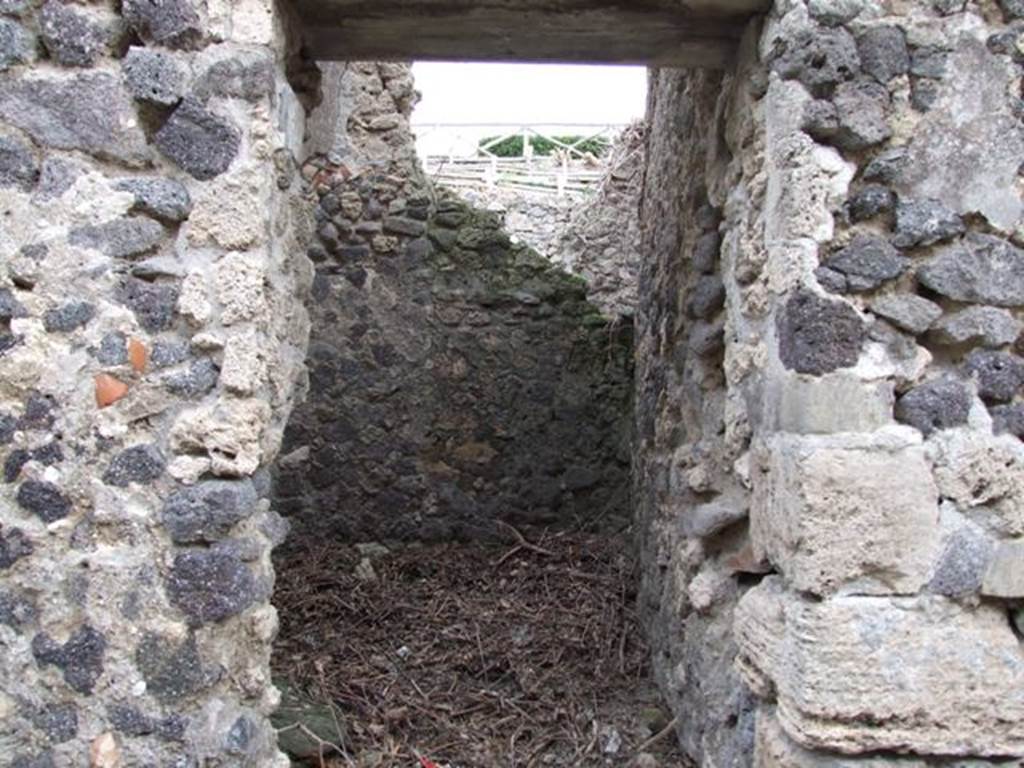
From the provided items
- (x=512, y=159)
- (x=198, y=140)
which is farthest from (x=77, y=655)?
(x=512, y=159)

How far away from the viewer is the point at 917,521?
2080mm

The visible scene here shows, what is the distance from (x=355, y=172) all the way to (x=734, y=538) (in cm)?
358

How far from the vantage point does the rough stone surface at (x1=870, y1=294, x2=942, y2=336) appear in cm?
A: 213

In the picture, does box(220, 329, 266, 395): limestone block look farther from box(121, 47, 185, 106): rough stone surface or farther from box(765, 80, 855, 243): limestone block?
box(765, 80, 855, 243): limestone block

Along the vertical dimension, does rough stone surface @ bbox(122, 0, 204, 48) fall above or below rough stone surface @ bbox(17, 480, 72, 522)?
above

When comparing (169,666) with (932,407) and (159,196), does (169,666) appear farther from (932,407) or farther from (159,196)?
(932,407)

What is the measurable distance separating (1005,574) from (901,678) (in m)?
0.32

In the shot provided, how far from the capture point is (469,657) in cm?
415

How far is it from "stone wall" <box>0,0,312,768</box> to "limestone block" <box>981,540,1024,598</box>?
162 cm

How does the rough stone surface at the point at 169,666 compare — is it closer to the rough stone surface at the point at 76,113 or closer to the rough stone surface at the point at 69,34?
the rough stone surface at the point at 76,113

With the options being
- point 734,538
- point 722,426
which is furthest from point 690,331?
point 734,538

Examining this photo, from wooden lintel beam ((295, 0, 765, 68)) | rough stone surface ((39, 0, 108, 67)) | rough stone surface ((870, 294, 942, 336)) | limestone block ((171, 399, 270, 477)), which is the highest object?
wooden lintel beam ((295, 0, 765, 68))

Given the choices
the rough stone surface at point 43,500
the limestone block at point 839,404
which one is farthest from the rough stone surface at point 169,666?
the limestone block at point 839,404

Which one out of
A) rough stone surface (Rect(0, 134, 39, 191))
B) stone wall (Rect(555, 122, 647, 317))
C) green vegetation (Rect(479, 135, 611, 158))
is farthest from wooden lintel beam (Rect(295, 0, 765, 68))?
green vegetation (Rect(479, 135, 611, 158))
